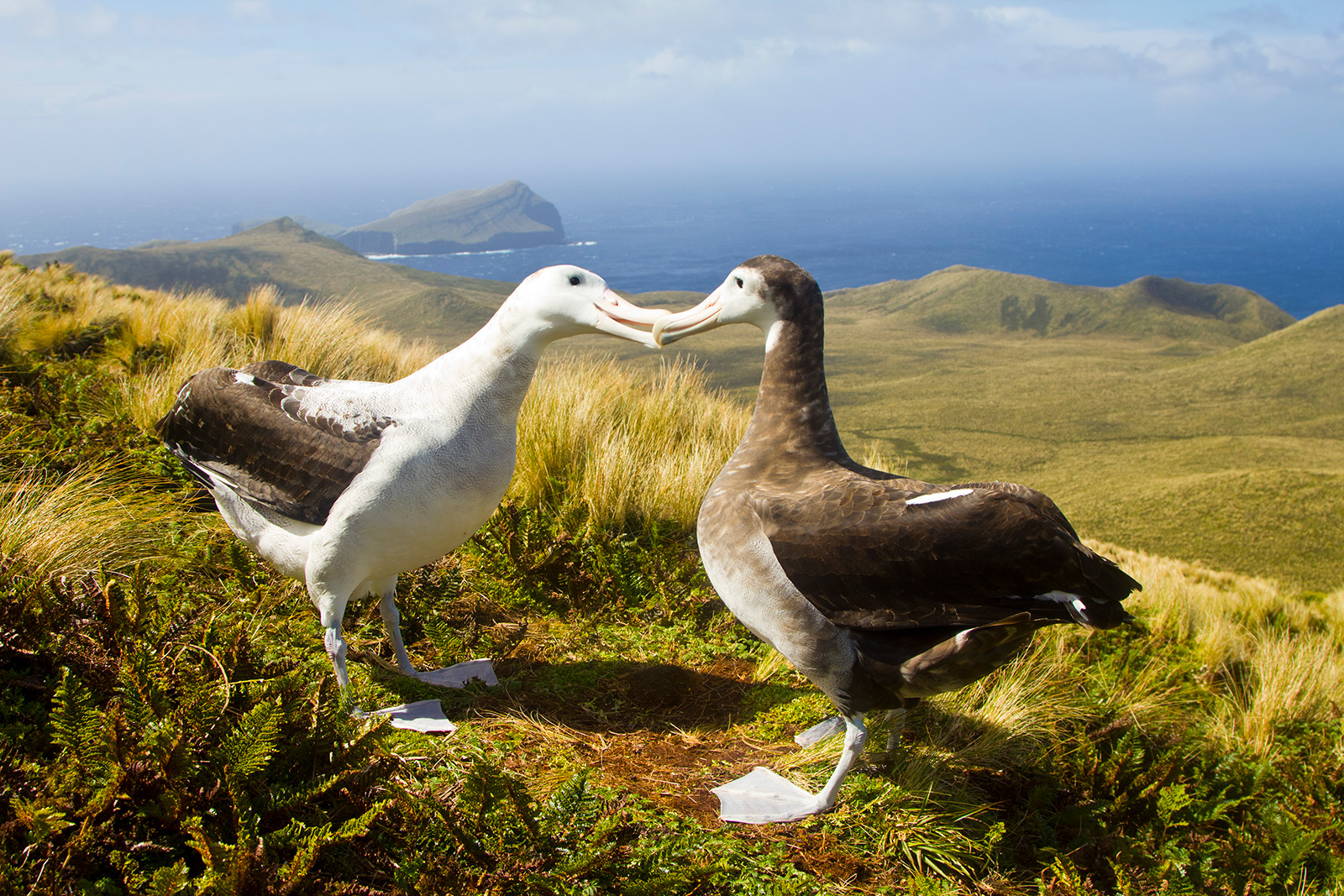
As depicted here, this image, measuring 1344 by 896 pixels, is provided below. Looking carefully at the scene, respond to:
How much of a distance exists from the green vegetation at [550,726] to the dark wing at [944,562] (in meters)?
0.82

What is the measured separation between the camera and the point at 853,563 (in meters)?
2.68

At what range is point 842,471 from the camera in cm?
320

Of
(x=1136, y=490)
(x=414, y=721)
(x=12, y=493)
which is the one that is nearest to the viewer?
(x=414, y=721)

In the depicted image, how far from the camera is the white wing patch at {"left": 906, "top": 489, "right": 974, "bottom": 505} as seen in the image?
8.71 ft

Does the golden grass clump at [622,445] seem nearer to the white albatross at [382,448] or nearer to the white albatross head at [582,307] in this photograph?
the white albatross at [382,448]

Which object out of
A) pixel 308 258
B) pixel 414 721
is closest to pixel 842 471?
pixel 414 721

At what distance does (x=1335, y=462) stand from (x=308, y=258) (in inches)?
1935

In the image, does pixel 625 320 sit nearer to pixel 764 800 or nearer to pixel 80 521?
pixel 764 800

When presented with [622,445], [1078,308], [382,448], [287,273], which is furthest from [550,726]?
[1078,308]

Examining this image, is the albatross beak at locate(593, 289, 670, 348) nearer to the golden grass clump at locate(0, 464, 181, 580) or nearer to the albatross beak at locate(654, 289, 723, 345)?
the albatross beak at locate(654, 289, 723, 345)

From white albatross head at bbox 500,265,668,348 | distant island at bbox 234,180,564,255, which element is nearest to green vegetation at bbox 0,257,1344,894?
white albatross head at bbox 500,265,668,348

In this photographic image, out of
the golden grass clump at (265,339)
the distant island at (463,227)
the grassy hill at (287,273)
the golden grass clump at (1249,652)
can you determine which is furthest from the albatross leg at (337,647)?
the distant island at (463,227)

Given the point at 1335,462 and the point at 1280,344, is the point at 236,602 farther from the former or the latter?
the point at 1280,344

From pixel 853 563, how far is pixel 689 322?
1210mm
